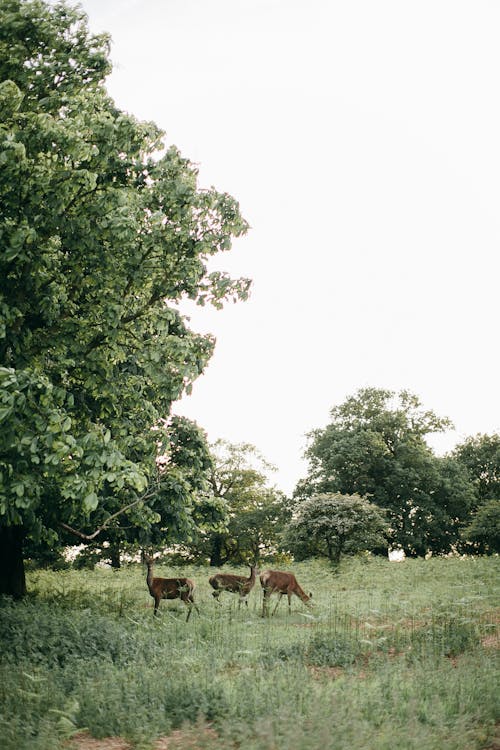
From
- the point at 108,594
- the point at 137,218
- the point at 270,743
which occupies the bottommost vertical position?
the point at 108,594

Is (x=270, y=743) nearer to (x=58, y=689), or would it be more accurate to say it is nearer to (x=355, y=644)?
(x=58, y=689)

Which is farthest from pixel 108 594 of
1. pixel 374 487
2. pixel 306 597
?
pixel 374 487

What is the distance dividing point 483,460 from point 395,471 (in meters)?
15.0

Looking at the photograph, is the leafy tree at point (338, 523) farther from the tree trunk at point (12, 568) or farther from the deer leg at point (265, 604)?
the tree trunk at point (12, 568)

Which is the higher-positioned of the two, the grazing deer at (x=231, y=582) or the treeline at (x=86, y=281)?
the treeline at (x=86, y=281)

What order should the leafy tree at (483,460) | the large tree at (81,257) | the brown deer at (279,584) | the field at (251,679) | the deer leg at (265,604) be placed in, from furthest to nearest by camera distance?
the leafy tree at (483,460)
the brown deer at (279,584)
the deer leg at (265,604)
the large tree at (81,257)
the field at (251,679)

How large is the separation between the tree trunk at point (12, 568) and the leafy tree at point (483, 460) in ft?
157

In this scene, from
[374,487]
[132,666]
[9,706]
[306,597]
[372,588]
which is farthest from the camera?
[374,487]

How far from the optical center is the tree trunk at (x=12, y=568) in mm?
16844

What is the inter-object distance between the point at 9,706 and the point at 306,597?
12.1 m

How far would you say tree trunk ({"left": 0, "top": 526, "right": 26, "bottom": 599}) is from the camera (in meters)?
→ 16.8

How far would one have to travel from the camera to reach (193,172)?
37.9 ft

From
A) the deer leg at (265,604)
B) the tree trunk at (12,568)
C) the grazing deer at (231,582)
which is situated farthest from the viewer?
the grazing deer at (231,582)

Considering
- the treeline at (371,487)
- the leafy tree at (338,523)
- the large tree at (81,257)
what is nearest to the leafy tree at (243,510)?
the treeline at (371,487)
